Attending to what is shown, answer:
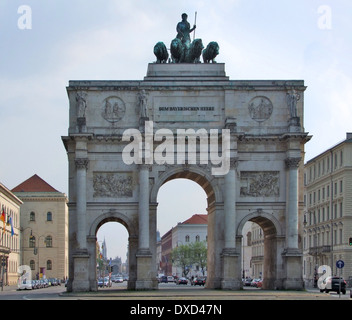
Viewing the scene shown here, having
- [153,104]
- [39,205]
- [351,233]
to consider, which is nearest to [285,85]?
[153,104]

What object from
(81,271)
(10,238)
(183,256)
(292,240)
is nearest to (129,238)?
(81,271)

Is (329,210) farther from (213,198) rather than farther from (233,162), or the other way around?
(233,162)

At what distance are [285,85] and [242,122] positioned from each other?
3.82m

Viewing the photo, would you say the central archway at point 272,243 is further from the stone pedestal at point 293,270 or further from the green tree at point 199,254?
the green tree at point 199,254

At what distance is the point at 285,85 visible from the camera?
55.4 m

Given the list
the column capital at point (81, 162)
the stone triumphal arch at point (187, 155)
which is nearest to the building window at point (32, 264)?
the stone triumphal arch at point (187, 155)

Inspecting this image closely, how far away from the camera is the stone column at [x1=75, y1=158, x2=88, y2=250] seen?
53844mm

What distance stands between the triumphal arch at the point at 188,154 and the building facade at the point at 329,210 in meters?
21.3

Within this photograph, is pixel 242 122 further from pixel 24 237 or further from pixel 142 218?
pixel 24 237

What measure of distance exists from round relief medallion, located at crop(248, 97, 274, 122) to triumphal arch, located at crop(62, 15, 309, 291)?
67 millimetres

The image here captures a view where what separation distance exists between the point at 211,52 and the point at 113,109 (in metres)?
7.99

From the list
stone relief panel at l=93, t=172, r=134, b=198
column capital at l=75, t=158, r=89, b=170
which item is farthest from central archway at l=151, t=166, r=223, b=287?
column capital at l=75, t=158, r=89, b=170

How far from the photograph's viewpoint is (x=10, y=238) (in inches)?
4038

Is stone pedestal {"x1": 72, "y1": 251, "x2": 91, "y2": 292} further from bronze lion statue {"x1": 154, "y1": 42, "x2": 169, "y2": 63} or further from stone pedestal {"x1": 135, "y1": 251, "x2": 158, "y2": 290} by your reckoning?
bronze lion statue {"x1": 154, "y1": 42, "x2": 169, "y2": 63}
